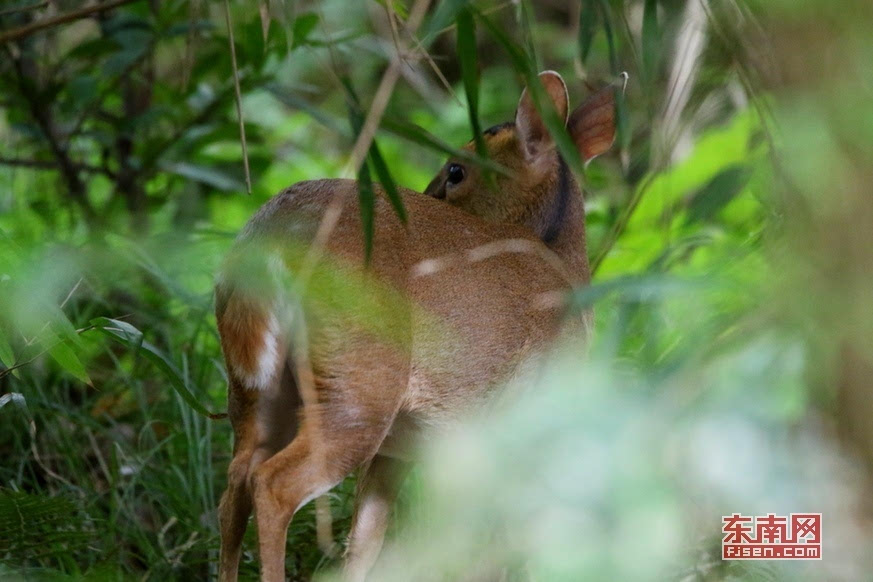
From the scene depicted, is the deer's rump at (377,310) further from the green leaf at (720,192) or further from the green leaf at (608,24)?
the green leaf at (608,24)

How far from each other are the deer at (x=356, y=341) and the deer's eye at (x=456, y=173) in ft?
1.85

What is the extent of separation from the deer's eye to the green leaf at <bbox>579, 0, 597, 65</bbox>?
1269 mm

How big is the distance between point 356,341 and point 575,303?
3.21ft

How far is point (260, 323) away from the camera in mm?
3098

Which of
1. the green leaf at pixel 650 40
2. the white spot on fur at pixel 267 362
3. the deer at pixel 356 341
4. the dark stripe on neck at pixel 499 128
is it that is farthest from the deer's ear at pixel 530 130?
the white spot on fur at pixel 267 362

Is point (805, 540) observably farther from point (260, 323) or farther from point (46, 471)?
point (46, 471)

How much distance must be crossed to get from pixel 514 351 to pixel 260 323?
2.88 ft

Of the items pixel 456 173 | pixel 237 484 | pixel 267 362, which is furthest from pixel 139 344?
pixel 456 173

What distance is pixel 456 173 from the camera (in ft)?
14.7

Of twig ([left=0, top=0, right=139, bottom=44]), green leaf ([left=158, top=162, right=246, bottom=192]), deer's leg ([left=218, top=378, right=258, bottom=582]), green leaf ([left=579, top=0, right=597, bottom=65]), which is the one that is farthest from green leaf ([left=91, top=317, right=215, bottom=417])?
green leaf ([left=158, top=162, right=246, bottom=192])

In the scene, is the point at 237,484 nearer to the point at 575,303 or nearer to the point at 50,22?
the point at 575,303

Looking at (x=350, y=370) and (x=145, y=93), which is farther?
(x=145, y=93)

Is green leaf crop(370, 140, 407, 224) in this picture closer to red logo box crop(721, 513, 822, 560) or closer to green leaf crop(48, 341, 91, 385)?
green leaf crop(48, 341, 91, 385)

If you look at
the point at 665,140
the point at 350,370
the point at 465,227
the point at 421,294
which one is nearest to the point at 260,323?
the point at 350,370
